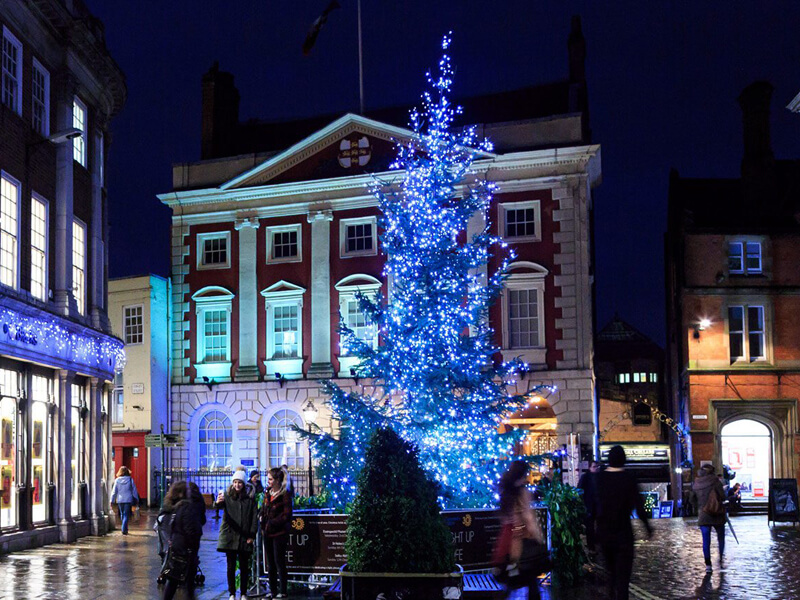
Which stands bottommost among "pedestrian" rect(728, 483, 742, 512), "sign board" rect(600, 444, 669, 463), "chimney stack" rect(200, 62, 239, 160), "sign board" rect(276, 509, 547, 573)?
"pedestrian" rect(728, 483, 742, 512)

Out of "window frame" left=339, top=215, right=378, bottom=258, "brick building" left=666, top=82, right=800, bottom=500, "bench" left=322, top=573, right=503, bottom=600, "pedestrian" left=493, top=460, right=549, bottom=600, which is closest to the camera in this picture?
"pedestrian" left=493, top=460, right=549, bottom=600

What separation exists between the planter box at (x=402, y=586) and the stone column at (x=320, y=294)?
28.6 meters

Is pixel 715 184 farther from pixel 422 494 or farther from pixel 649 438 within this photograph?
pixel 422 494

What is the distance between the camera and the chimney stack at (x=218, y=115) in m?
44.4

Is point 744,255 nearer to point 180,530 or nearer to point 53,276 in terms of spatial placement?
point 53,276

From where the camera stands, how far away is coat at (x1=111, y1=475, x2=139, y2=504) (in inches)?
989

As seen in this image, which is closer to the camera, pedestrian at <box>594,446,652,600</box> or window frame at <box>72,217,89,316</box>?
pedestrian at <box>594,446,652,600</box>

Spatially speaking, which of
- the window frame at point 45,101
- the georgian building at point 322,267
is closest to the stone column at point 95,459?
the window frame at point 45,101

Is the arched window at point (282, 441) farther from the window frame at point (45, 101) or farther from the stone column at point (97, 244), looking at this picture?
the window frame at point (45, 101)

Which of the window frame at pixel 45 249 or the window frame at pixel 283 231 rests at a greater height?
the window frame at pixel 283 231

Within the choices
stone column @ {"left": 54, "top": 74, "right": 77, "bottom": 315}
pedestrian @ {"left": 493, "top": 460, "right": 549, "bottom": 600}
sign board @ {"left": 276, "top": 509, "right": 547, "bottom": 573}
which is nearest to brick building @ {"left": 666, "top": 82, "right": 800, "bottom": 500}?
stone column @ {"left": 54, "top": 74, "right": 77, "bottom": 315}

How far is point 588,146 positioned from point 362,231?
29.9 feet

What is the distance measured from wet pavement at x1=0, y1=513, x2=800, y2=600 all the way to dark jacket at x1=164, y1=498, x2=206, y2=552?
2.12 meters

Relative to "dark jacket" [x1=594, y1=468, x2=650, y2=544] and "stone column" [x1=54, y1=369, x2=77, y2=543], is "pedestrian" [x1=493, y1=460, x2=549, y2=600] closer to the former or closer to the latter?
"dark jacket" [x1=594, y1=468, x2=650, y2=544]
